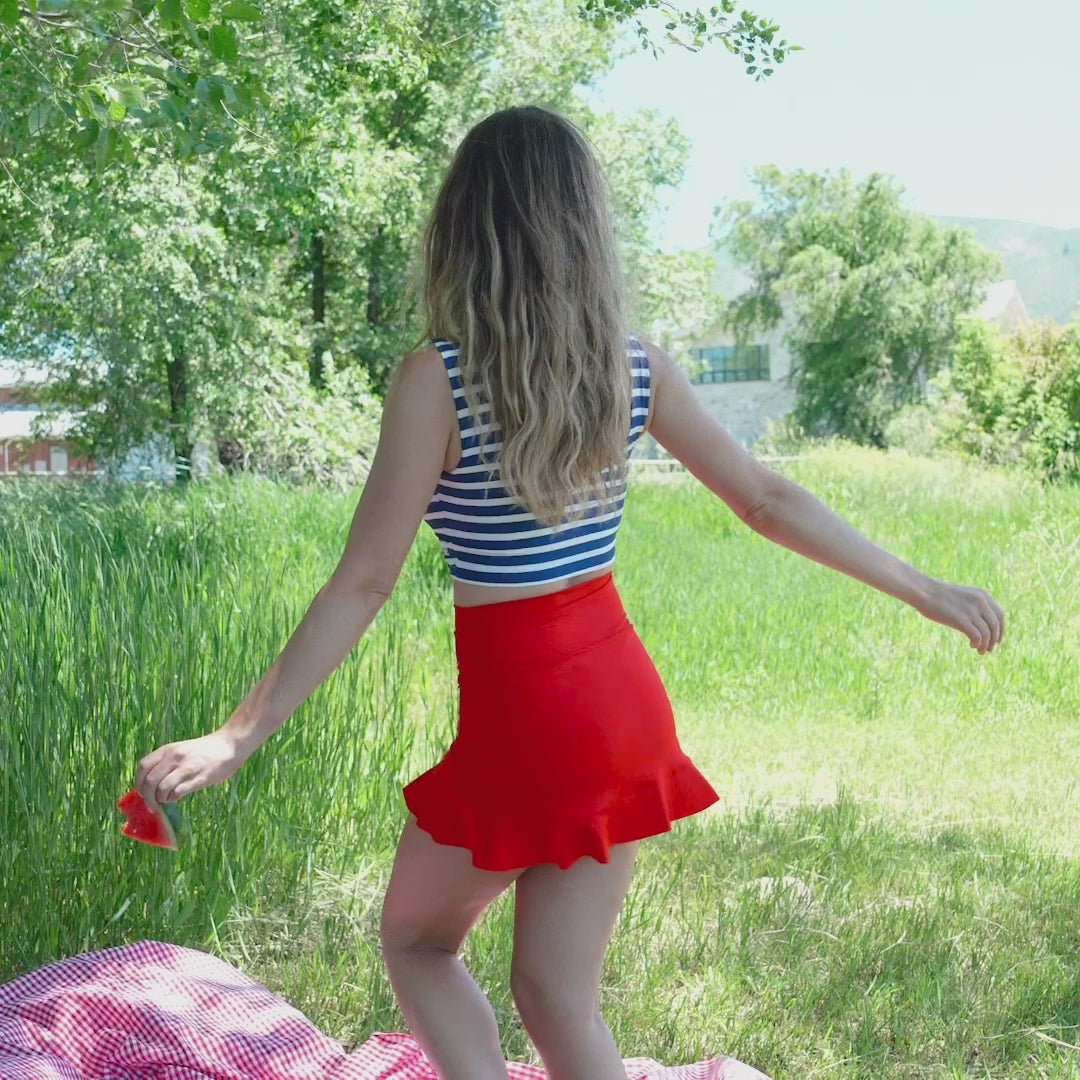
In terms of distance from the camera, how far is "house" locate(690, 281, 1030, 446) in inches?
1853

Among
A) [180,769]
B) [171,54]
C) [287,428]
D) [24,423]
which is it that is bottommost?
[24,423]

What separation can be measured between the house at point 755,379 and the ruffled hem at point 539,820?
147 feet

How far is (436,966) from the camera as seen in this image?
180 centimetres

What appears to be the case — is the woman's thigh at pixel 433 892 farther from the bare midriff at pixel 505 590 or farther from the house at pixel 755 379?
the house at pixel 755 379

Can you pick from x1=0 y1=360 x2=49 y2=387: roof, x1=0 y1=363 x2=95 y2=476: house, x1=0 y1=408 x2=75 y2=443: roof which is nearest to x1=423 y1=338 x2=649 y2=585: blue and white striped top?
x1=0 y1=363 x2=95 y2=476: house

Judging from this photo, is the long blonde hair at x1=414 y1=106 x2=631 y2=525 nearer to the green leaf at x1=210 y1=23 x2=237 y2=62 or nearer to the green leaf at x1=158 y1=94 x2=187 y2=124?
the green leaf at x1=210 y1=23 x2=237 y2=62

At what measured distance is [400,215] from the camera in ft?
56.1

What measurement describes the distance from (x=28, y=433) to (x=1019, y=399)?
14744 millimetres

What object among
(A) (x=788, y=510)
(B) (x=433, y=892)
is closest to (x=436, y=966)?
(B) (x=433, y=892)

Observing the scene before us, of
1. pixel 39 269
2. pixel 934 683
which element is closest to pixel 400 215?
pixel 39 269

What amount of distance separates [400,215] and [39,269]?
20.0ft

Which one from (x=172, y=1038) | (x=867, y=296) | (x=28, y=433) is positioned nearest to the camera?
(x=172, y=1038)

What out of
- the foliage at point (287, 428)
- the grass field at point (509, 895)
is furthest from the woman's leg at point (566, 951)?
the foliage at point (287, 428)

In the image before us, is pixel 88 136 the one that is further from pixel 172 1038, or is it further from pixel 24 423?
pixel 24 423
